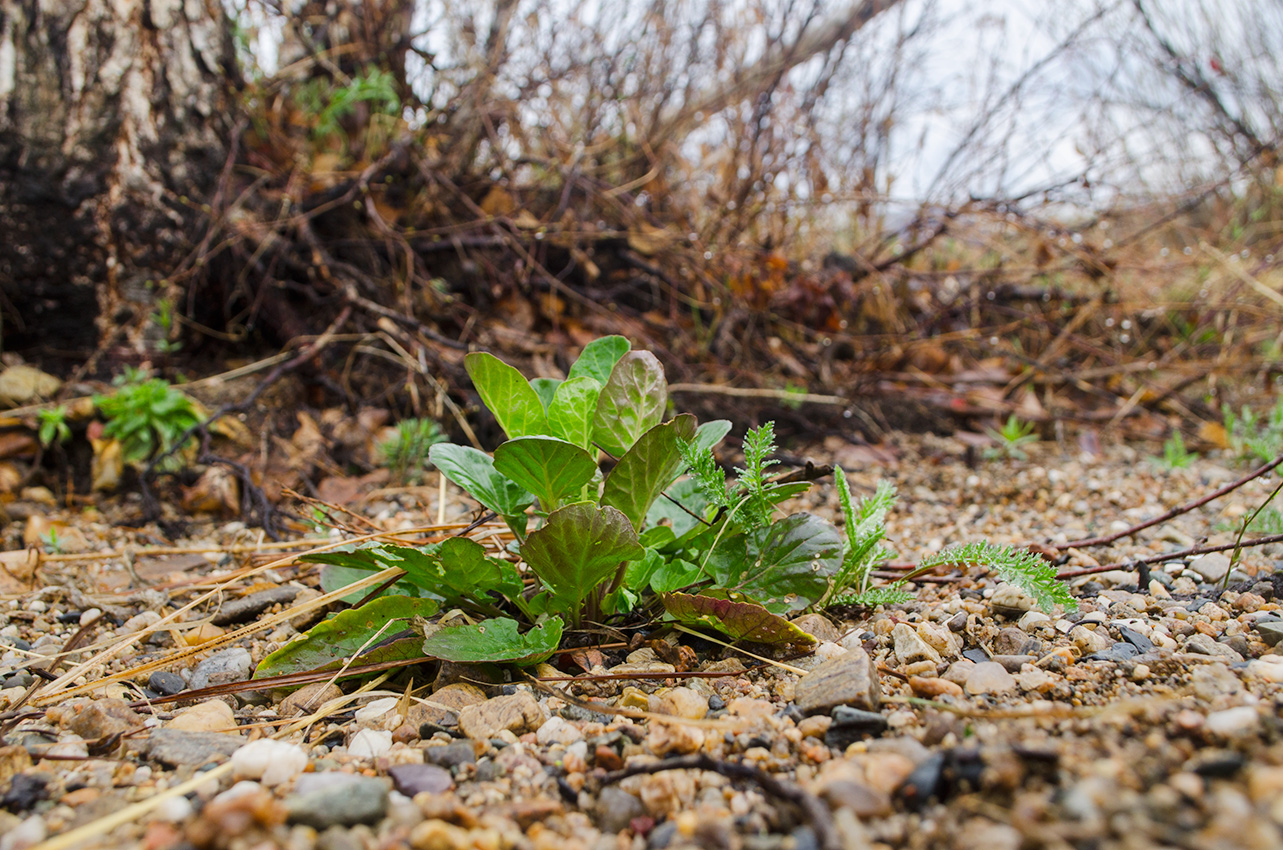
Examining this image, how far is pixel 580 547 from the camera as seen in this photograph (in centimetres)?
127

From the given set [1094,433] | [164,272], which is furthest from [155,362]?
[1094,433]

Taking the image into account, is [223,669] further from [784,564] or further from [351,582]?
[784,564]

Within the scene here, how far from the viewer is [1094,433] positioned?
336cm

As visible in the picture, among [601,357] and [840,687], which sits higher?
[601,357]

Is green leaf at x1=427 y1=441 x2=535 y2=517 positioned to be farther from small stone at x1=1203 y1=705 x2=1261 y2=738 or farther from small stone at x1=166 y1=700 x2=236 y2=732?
small stone at x1=1203 y1=705 x2=1261 y2=738

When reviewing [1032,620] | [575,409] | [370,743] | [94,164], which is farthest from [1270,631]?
[94,164]

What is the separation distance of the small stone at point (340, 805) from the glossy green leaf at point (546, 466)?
0.53m

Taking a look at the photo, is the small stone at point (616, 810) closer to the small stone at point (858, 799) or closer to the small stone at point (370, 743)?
the small stone at point (858, 799)

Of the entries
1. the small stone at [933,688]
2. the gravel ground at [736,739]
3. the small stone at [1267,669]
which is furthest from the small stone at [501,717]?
the small stone at [1267,669]

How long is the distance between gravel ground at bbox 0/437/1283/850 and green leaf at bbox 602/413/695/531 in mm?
295

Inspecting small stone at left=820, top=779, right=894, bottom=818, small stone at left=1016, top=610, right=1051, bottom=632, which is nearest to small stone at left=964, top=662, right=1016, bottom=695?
small stone at left=1016, top=610, right=1051, bottom=632

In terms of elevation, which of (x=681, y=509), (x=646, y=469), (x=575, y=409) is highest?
(x=575, y=409)

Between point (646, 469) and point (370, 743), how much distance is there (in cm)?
62

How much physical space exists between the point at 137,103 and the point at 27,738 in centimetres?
288
